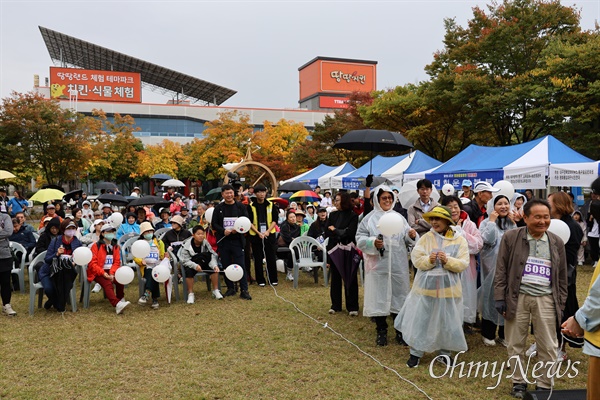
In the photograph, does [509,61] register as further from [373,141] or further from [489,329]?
[489,329]

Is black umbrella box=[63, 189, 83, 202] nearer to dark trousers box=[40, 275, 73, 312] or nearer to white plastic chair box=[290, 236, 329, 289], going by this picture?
dark trousers box=[40, 275, 73, 312]

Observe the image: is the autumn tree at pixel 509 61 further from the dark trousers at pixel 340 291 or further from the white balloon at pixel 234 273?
the white balloon at pixel 234 273

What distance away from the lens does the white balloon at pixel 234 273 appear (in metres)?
7.25

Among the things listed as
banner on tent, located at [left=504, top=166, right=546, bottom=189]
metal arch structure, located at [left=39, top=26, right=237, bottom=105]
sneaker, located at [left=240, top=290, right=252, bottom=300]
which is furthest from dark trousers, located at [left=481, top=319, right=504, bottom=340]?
metal arch structure, located at [left=39, top=26, right=237, bottom=105]

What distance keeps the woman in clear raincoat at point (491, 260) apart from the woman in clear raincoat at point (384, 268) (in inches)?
31.2

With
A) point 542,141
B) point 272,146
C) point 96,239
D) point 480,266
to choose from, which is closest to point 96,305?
point 96,239

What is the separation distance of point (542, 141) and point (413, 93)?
10843mm

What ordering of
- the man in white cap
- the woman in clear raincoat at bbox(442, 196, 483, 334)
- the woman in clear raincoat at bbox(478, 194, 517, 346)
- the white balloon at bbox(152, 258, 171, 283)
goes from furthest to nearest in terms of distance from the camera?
the white balloon at bbox(152, 258, 171, 283), the man in white cap, the woman in clear raincoat at bbox(442, 196, 483, 334), the woman in clear raincoat at bbox(478, 194, 517, 346)

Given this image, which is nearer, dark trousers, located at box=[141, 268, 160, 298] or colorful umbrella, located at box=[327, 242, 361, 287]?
colorful umbrella, located at box=[327, 242, 361, 287]

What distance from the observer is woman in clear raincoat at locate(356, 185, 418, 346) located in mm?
5035

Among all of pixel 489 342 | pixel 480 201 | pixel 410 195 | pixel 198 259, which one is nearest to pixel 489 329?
pixel 489 342

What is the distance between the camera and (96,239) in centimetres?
748

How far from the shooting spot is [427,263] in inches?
166

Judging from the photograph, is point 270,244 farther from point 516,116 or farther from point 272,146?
point 272,146
